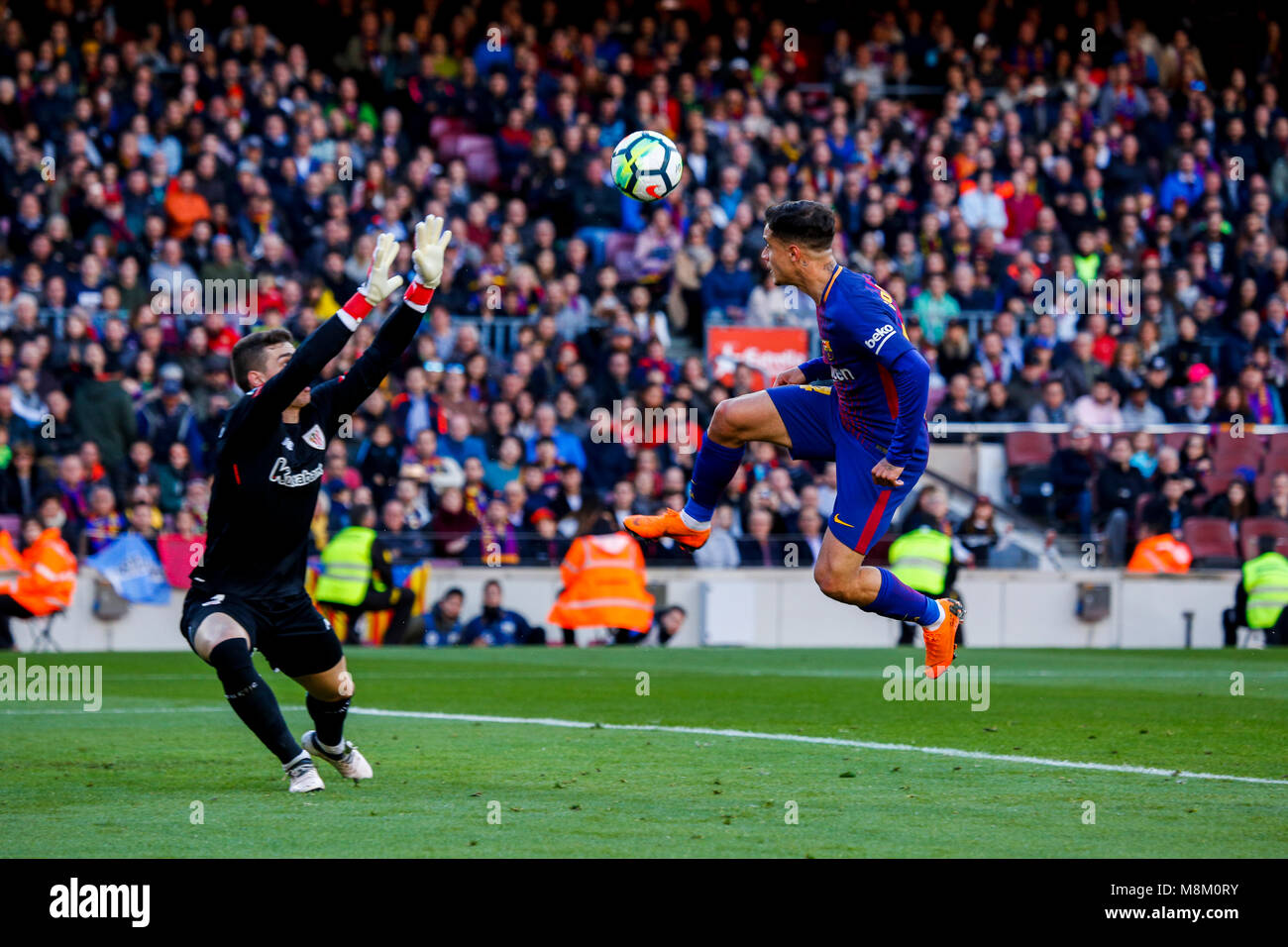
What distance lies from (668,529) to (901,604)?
1229mm

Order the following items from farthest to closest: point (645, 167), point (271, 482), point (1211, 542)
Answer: point (1211, 542) < point (645, 167) < point (271, 482)

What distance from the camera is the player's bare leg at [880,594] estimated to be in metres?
9.10

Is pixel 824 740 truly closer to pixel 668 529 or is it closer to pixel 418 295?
pixel 668 529

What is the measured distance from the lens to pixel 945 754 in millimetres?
9164

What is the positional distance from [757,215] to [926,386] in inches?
535

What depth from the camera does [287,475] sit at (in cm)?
796

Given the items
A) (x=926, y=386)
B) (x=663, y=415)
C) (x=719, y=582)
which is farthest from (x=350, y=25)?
(x=926, y=386)

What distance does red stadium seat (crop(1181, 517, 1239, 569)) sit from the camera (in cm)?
1930

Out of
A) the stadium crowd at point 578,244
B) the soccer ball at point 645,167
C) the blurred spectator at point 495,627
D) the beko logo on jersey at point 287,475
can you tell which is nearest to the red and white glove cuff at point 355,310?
the beko logo on jersey at point 287,475
